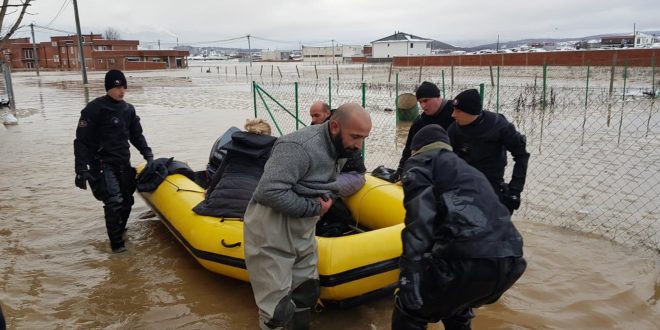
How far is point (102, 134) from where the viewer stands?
4.64 m

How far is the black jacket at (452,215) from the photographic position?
2275mm

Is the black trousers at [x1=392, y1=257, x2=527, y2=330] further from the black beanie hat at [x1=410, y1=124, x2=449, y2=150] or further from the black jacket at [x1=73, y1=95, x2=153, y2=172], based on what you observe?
the black jacket at [x1=73, y1=95, x2=153, y2=172]

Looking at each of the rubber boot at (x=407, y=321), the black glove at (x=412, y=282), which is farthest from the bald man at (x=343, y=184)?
the black glove at (x=412, y=282)

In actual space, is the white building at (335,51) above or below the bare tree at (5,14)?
above

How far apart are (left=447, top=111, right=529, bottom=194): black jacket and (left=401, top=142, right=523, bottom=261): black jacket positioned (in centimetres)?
132

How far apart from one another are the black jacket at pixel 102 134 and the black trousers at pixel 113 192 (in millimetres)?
85

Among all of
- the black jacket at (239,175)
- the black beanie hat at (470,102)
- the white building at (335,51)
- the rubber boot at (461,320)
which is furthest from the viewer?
the white building at (335,51)

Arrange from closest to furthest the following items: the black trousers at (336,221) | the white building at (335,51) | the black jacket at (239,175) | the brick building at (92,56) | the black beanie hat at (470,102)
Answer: the black beanie hat at (470,102) < the black jacket at (239,175) < the black trousers at (336,221) < the brick building at (92,56) < the white building at (335,51)

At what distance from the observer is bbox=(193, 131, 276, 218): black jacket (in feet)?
13.4

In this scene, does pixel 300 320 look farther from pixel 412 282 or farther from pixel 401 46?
pixel 401 46

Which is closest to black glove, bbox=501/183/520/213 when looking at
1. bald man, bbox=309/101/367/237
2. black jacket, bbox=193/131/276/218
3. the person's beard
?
bald man, bbox=309/101/367/237

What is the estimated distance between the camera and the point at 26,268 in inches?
178

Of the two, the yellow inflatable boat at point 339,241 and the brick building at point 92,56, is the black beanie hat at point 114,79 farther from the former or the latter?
the brick building at point 92,56

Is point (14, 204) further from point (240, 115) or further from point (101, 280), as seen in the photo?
point (240, 115)
